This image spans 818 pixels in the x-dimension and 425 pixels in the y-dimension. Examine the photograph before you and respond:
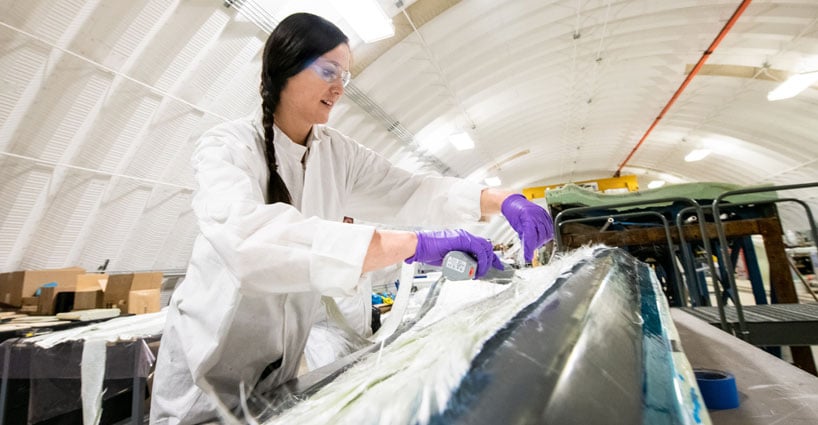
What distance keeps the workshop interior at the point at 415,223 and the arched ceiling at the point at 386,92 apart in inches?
1.1

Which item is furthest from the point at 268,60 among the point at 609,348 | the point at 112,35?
the point at 112,35

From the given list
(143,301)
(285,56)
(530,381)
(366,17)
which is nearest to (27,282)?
(143,301)

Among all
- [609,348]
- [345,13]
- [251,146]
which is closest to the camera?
[609,348]

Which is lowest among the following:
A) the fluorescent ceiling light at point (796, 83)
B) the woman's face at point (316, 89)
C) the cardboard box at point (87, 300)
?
the cardboard box at point (87, 300)

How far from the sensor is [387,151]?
7406 mm

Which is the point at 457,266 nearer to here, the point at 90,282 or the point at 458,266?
the point at 458,266

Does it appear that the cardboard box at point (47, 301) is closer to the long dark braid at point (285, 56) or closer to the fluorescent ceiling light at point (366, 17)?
the long dark braid at point (285, 56)

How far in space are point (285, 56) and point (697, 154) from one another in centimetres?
1439

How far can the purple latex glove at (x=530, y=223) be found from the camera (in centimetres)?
121

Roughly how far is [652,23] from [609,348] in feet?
26.6

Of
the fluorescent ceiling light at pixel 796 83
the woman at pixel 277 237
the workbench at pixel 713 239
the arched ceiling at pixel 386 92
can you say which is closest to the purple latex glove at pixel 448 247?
the woman at pixel 277 237

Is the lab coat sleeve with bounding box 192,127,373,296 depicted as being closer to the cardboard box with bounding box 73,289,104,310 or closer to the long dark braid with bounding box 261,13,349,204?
the long dark braid with bounding box 261,13,349,204

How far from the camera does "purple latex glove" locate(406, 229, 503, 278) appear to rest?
3.09 ft

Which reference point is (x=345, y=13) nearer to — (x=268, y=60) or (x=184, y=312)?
(x=268, y=60)
